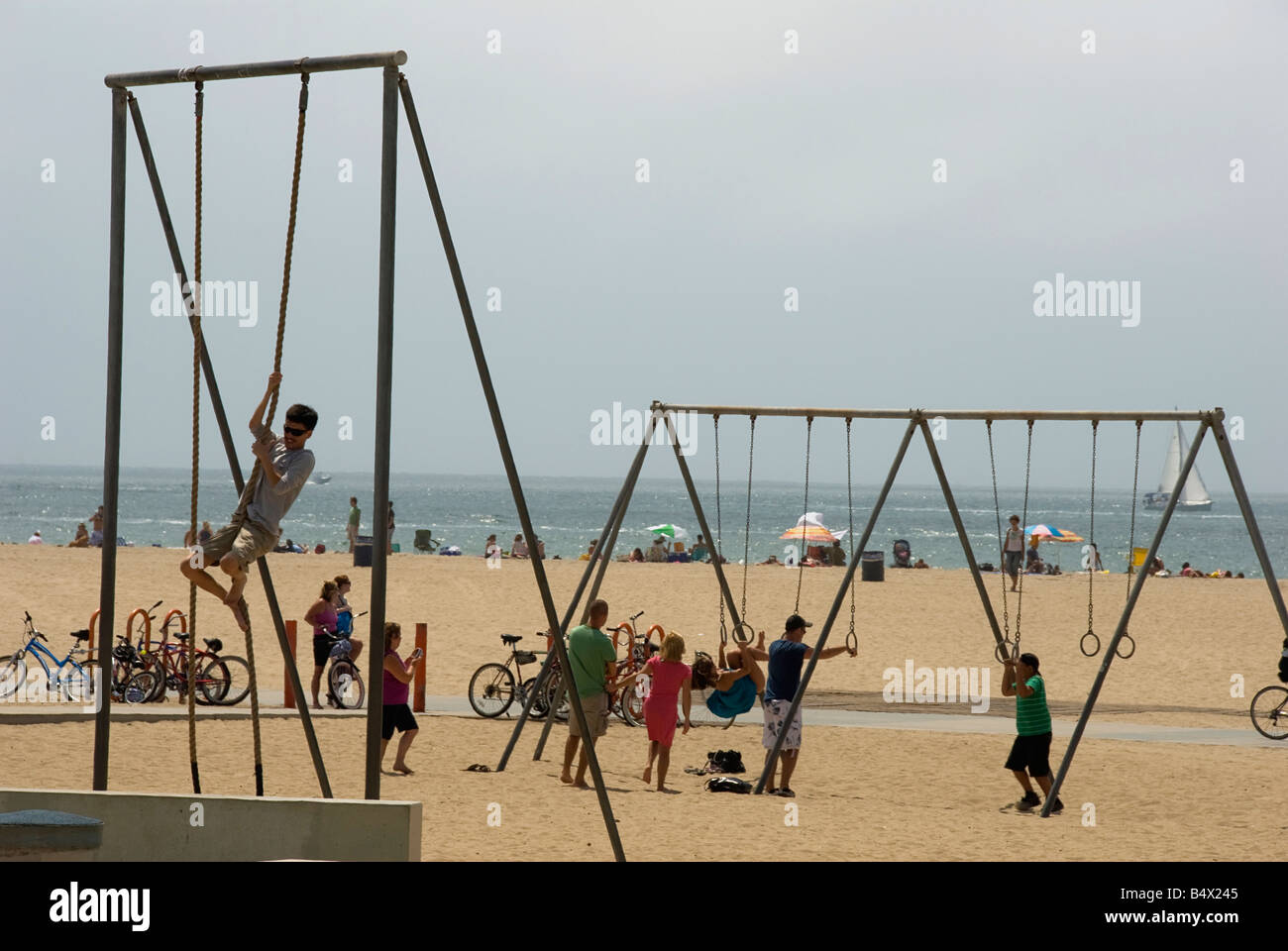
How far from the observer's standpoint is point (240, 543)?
7324 mm

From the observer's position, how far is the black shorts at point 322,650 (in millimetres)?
15016

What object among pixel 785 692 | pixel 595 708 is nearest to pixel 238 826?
pixel 595 708

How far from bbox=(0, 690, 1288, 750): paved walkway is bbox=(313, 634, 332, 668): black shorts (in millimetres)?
576

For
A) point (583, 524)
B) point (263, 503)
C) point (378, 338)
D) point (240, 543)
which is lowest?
point (583, 524)

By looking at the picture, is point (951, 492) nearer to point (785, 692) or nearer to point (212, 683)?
point (785, 692)

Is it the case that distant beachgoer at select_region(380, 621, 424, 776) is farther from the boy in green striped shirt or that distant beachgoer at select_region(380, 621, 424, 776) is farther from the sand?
the boy in green striped shirt

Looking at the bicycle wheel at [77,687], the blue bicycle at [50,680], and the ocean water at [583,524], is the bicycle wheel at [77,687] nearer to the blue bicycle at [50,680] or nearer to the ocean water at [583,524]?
the blue bicycle at [50,680]

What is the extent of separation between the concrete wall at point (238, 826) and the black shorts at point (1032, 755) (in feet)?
22.1

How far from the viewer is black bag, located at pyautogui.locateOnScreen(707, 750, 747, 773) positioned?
41.8 feet

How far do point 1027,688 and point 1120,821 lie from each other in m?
1.27

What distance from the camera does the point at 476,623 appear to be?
24.4 meters

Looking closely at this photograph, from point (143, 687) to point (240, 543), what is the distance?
8.73m

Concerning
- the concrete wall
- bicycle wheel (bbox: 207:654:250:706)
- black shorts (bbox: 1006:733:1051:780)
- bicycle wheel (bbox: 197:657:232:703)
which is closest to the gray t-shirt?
the concrete wall
